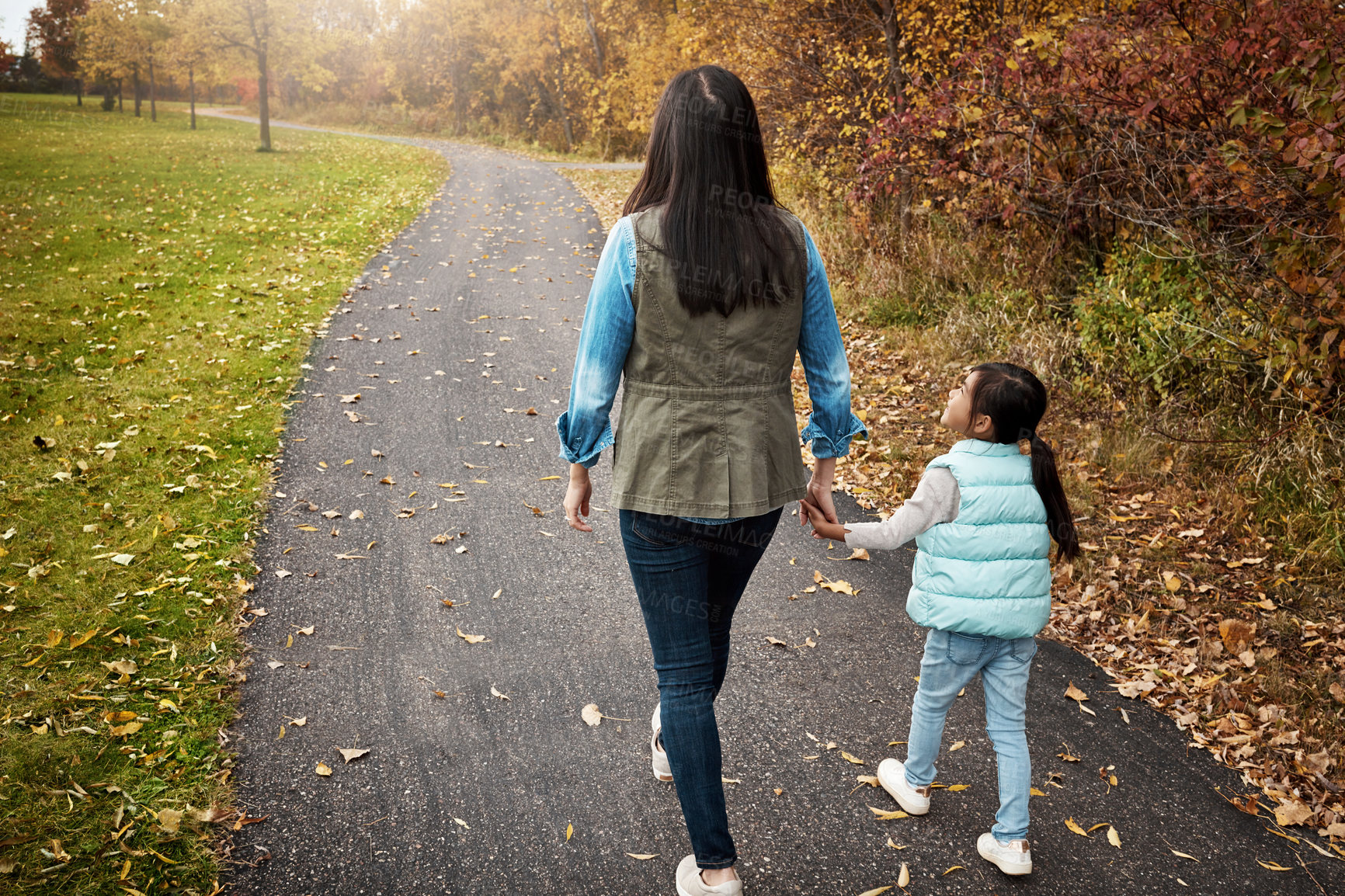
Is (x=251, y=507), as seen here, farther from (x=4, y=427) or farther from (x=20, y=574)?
(x=4, y=427)

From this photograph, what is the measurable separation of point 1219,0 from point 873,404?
3.52m

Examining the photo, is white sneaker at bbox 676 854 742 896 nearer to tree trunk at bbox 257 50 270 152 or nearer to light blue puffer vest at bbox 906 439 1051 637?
light blue puffer vest at bbox 906 439 1051 637

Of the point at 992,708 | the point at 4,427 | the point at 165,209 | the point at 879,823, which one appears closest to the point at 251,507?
the point at 4,427

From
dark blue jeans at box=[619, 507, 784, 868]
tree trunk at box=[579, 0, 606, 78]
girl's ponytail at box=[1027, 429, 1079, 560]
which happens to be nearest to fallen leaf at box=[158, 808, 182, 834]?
dark blue jeans at box=[619, 507, 784, 868]

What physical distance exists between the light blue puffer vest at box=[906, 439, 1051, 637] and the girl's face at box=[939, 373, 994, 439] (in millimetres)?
44

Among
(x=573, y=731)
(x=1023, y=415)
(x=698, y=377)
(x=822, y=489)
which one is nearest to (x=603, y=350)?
(x=698, y=377)

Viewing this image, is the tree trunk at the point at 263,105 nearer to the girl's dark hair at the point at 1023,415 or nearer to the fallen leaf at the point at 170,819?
the fallen leaf at the point at 170,819

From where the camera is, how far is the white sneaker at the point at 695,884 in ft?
7.10

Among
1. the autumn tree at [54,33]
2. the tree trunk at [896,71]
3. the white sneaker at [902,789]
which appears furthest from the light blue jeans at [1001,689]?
the autumn tree at [54,33]

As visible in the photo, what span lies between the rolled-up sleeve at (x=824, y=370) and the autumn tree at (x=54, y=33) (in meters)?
57.7

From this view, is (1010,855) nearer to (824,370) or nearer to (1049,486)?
(1049,486)

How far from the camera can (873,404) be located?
259 inches

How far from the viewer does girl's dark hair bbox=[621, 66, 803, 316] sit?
177cm

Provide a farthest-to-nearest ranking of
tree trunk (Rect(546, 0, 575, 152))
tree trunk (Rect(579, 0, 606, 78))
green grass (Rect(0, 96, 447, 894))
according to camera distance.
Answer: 1. tree trunk (Rect(546, 0, 575, 152))
2. tree trunk (Rect(579, 0, 606, 78))
3. green grass (Rect(0, 96, 447, 894))
